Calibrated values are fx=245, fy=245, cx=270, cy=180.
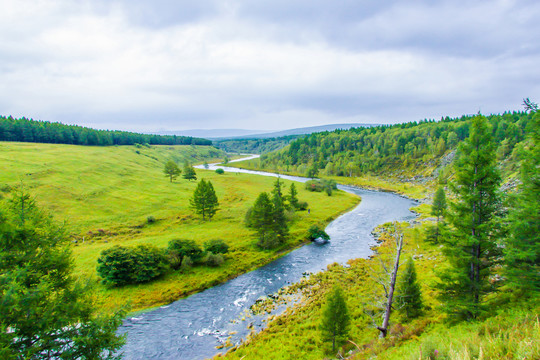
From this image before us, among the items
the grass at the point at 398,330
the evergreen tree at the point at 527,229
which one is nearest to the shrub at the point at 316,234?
the grass at the point at 398,330

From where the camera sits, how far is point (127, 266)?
37438mm

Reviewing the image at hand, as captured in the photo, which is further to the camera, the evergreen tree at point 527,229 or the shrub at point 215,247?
the shrub at point 215,247

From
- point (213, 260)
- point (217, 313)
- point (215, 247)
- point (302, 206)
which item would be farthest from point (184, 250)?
point (302, 206)

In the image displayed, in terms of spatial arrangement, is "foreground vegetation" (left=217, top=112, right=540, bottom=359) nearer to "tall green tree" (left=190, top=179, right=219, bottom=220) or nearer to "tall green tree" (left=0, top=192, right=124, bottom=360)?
"tall green tree" (left=0, top=192, right=124, bottom=360)

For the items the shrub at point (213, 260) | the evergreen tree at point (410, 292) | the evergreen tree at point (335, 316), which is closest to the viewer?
the evergreen tree at point (335, 316)

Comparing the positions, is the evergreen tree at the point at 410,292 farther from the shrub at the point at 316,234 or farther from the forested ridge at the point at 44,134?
the forested ridge at the point at 44,134

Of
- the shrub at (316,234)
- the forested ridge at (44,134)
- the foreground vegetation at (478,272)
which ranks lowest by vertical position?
the shrub at (316,234)

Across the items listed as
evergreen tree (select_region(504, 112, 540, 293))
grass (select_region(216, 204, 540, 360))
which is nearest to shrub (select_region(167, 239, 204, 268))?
grass (select_region(216, 204, 540, 360))

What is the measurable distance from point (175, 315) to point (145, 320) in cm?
354

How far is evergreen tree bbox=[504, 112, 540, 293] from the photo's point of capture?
49.9ft

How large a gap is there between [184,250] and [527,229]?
42599 millimetres

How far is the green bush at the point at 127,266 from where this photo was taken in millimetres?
36938

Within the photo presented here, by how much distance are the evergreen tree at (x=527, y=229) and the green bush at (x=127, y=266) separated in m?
42.1

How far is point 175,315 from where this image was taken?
105 feet
